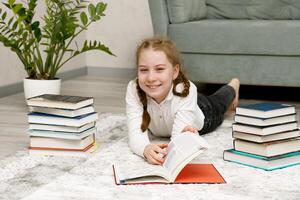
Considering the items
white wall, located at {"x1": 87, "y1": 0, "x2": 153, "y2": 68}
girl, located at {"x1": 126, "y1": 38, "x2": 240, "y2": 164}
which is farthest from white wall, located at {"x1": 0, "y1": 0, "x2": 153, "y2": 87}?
girl, located at {"x1": 126, "y1": 38, "x2": 240, "y2": 164}

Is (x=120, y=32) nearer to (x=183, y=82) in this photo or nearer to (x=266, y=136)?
(x=183, y=82)

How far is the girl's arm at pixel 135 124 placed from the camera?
2193 mm

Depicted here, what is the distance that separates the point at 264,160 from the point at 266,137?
85mm

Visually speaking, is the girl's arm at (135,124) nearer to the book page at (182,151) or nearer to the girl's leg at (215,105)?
the book page at (182,151)

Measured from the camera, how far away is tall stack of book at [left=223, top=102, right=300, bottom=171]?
2006 millimetres

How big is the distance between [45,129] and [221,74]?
1.62m

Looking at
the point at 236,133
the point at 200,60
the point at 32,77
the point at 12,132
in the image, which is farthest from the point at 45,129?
the point at 200,60

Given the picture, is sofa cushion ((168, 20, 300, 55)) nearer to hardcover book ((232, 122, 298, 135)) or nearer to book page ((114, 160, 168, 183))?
hardcover book ((232, 122, 298, 135))

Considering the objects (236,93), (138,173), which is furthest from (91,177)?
(236,93)

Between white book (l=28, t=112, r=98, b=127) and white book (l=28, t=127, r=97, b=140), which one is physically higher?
white book (l=28, t=112, r=98, b=127)

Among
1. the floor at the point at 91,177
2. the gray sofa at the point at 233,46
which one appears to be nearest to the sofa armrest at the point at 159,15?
the gray sofa at the point at 233,46

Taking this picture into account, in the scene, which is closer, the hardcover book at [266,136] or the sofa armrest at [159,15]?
the hardcover book at [266,136]

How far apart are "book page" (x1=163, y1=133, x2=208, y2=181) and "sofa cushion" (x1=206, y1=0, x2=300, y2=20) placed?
2.42 m

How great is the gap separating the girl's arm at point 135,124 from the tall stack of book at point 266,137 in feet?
1.18
